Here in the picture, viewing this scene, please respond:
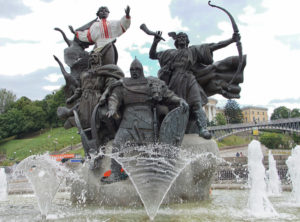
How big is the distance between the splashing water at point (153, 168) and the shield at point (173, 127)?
17 centimetres

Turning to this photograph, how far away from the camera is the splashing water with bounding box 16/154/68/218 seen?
19.2 ft

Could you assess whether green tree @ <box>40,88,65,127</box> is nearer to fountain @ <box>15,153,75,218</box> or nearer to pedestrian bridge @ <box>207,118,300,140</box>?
pedestrian bridge @ <box>207,118,300,140</box>

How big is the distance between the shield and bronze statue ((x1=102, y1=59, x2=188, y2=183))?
0.20 metres

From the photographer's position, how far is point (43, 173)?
20.1 ft

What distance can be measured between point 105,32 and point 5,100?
7959 centimetres

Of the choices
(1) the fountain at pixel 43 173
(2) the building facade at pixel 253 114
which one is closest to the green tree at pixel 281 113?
(2) the building facade at pixel 253 114

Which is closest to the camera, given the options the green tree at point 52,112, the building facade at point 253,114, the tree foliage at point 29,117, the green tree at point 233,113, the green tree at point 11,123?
the green tree at point 11,123

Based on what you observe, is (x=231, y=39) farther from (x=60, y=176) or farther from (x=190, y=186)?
(x=60, y=176)

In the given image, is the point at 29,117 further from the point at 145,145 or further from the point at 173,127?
the point at 173,127

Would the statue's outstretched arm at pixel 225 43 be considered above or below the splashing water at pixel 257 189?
above

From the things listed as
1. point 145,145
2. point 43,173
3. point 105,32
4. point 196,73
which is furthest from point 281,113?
point 43,173

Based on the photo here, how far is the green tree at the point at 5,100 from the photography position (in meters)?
77.9

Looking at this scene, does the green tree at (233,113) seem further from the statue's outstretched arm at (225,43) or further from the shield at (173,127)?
the shield at (173,127)

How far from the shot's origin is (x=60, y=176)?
6.21 meters
